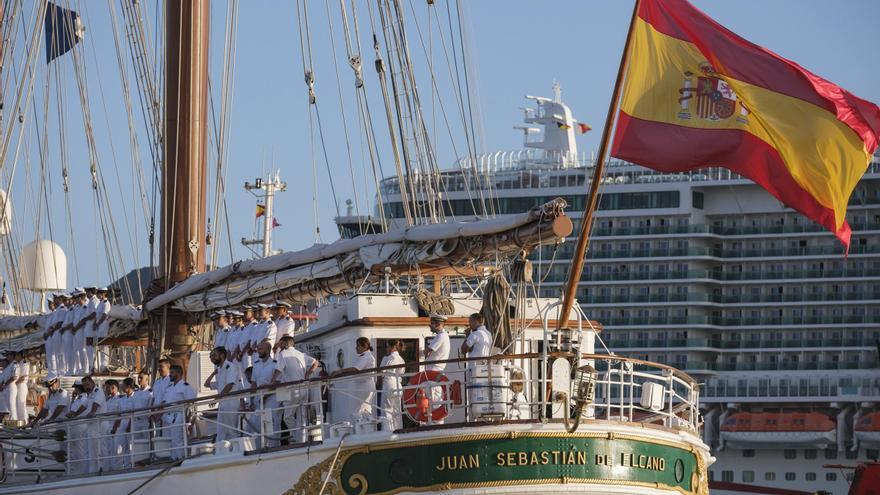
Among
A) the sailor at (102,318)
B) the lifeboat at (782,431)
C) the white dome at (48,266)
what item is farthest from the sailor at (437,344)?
the lifeboat at (782,431)

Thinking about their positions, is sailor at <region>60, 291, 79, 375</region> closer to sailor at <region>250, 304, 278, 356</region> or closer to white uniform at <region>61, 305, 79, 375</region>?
white uniform at <region>61, 305, 79, 375</region>

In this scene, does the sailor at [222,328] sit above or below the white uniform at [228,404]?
above

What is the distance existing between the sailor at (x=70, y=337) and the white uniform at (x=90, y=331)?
22 cm

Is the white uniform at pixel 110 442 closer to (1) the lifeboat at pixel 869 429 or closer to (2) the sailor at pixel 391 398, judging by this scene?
(2) the sailor at pixel 391 398

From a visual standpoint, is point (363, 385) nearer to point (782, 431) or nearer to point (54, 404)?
point (54, 404)

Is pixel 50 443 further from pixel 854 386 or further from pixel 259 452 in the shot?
pixel 854 386

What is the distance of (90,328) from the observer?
2628 centimetres

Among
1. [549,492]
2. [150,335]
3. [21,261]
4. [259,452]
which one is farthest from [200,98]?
[21,261]

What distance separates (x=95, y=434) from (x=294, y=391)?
395cm

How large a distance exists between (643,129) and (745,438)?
57.9m

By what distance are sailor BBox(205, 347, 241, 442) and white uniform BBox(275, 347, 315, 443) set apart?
23.9 inches

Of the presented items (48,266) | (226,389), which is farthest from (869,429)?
(226,389)

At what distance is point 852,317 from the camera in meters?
80.1

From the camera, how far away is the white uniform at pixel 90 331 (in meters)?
26.2
